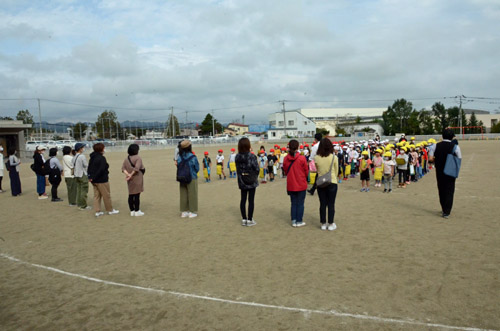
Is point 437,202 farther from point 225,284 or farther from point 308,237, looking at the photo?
point 225,284

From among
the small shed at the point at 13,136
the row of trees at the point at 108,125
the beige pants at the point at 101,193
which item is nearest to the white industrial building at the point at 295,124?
the row of trees at the point at 108,125

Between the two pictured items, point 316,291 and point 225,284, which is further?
point 225,284

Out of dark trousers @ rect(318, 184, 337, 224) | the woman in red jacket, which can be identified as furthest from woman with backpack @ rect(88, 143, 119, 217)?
dark trousers @ rect(318, 184, 337, 224)

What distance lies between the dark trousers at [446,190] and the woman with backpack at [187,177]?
17.9ft

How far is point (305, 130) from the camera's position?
313 feet

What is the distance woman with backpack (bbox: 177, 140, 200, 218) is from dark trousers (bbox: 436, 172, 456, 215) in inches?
215

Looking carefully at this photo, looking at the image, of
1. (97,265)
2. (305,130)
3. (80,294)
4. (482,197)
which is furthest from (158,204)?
(305,130)

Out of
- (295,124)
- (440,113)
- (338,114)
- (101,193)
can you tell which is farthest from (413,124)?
(101,193)

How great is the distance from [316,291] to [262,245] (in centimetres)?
206

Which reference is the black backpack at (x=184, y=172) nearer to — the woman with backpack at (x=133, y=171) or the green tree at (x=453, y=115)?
the woman with backpack at (x=133, y=171)

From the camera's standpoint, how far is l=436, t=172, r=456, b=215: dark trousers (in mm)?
7930

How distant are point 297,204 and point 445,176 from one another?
3.40 meters

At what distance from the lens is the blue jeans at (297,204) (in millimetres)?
7516

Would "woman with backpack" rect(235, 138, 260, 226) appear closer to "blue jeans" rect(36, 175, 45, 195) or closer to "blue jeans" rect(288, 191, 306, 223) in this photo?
"blue jeans" rect(288, 191, 306, 223)
